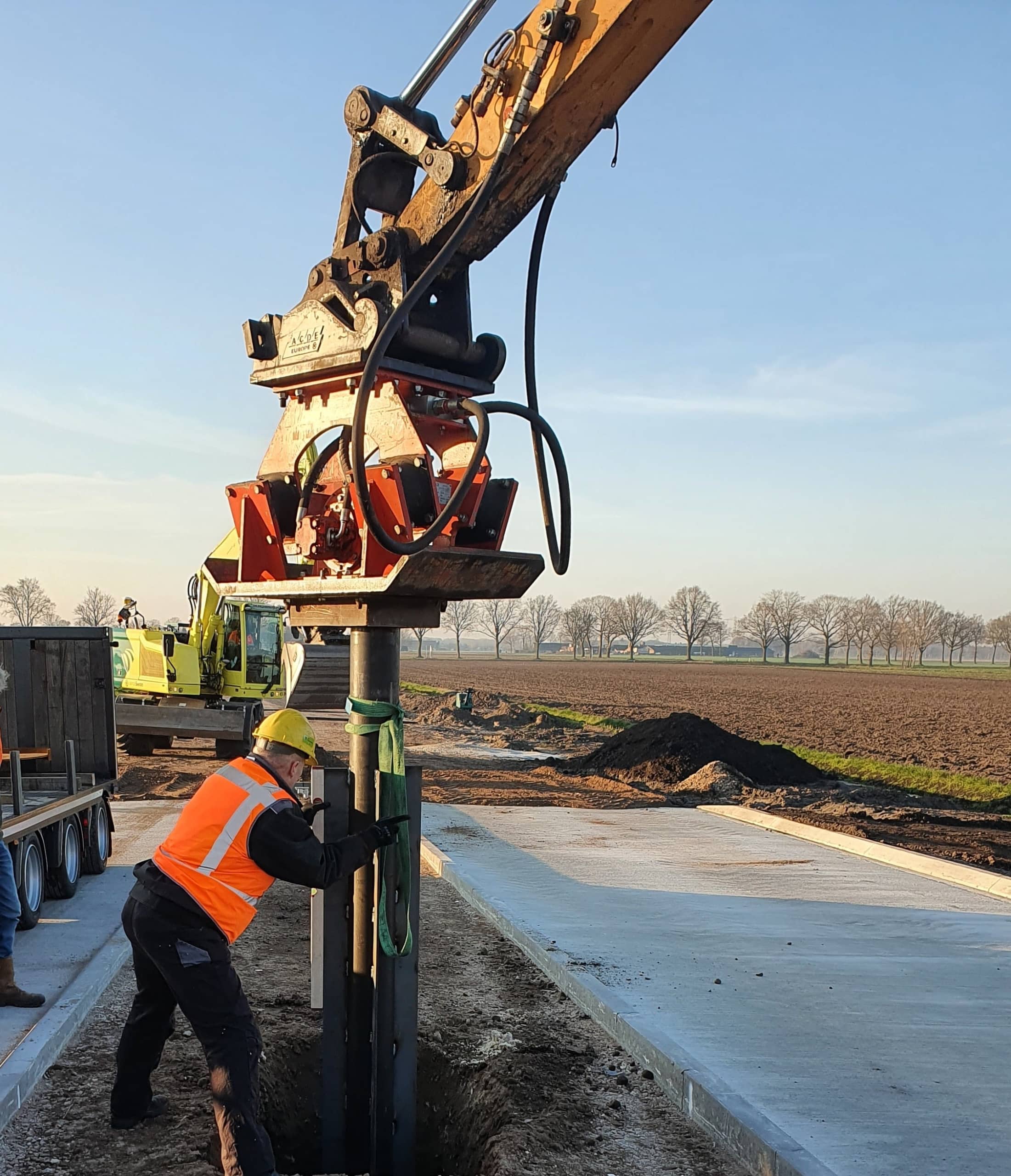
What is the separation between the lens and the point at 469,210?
13.5 feet

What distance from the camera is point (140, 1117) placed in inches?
176

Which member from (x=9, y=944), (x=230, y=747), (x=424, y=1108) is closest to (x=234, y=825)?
(x=424, y=1108)

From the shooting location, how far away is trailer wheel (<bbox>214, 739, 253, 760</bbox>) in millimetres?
18109

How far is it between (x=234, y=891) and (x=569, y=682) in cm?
5307

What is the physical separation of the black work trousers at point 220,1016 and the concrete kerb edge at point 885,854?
6.44m

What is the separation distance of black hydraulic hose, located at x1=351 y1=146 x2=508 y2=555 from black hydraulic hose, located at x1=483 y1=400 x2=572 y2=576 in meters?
0.37

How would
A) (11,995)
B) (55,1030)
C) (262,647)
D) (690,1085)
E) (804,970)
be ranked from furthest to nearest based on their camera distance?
(262,647) → (804,970) → (11,995) → (55,1030) → (690,1085)

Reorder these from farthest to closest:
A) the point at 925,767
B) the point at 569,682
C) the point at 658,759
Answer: the point at 569,682
the point at 925,767
the point at 658,759

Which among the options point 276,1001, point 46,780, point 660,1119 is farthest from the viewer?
point 46,780

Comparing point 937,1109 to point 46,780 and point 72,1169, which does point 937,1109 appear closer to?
point 72,1169

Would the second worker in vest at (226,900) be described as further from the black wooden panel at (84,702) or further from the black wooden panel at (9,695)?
the black wooden panel at (9,695)

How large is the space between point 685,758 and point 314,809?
1315 cm

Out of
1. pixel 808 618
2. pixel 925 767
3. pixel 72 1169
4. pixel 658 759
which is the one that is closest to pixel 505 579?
pixel 72 1169

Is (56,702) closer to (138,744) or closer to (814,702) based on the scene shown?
(138,744)
